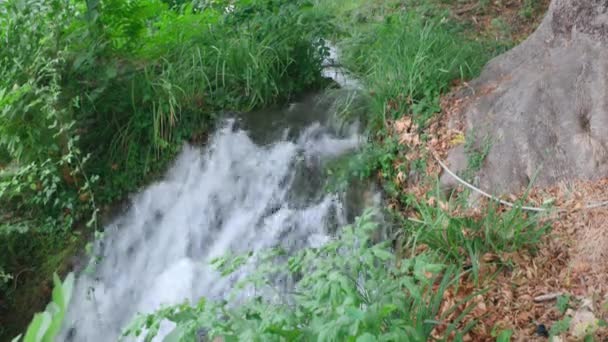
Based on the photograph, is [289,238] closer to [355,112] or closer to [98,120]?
[355,112]

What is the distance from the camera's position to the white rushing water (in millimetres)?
4465

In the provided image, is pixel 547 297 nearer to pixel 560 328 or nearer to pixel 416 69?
pixel 560 328

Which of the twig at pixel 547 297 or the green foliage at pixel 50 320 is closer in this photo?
the green foliage at pixel 50 320

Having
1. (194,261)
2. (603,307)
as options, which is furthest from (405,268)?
(194,261)

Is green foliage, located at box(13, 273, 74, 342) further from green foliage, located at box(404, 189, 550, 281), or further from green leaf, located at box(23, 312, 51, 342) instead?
green foliage, located at box(404, 189, 550, 281)

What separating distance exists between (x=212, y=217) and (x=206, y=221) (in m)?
0.06

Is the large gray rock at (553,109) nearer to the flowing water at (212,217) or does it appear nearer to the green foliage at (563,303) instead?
the green foliage at (563,303)

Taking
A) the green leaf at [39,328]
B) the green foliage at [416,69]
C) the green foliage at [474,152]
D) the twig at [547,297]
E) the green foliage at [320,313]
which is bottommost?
the twig at [547,297]

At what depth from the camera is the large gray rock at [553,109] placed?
3.93m

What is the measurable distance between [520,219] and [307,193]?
166 cm

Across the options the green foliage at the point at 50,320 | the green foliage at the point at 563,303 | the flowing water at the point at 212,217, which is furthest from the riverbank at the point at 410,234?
the green foliage at the point at 50,320

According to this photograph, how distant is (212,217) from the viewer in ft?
15.6

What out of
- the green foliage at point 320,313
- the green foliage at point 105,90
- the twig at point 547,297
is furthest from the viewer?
the green foliage at point 105,90

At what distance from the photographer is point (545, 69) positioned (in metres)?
4.41
